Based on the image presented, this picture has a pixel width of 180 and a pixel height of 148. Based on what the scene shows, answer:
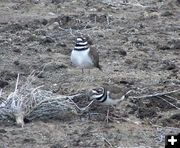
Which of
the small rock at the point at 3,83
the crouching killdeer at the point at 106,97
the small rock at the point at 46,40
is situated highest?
the crouching killdeer at the point at 106,97

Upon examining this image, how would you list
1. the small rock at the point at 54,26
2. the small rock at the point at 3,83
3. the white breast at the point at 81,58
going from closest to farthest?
1. the small rock at the point at 3,83
2. the white breast at the point at 81,58
3. the small rock at the point at 54,26

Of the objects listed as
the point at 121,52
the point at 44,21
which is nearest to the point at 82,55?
the point at 121,52

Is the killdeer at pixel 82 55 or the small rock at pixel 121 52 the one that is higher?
the killdeer at pixel 82 55

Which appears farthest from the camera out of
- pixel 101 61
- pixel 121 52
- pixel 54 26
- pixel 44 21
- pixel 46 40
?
pixel 44 21

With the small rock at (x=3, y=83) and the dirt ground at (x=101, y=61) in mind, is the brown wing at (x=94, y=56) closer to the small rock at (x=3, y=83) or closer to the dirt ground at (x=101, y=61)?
the dirt ground at (x=101, y=61)

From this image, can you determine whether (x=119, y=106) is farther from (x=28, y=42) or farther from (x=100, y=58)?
(x=28, y=42)

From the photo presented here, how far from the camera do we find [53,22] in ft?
41.1

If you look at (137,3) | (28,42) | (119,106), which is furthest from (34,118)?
(137,3)

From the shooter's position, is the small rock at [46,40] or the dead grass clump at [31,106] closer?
the dead grass clump at [31,106]

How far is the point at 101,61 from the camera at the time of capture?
1033cm

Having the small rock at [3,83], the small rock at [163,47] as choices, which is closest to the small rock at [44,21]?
the small rock at [163,47]

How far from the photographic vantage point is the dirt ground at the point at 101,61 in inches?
296

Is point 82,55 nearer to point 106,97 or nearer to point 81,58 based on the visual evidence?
point 81,58

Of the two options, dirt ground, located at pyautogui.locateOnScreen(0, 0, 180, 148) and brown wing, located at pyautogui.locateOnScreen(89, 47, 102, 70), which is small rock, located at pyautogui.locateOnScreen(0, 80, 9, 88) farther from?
brown wing, located at pyautogui.locateOnScreen(89, 47, 102, 70)
